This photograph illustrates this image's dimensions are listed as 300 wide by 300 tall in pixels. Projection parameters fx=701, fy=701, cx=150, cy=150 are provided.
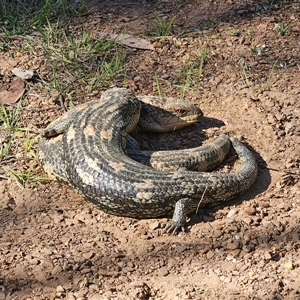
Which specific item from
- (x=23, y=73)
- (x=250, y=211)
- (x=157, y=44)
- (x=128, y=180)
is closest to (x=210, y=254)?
(x=250, y=211)

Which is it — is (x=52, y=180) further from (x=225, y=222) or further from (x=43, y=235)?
(x=225, y=222)

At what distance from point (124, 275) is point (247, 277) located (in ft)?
3.25

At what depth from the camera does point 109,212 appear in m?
6.32

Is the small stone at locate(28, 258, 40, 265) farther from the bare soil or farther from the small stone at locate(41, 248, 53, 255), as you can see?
the small stone at locate(41, 248, 53, 255)

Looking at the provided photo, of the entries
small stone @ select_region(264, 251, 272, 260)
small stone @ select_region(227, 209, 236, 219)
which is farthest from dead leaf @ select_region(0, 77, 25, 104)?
small stone @ select_region(264, 251, 272, 260)

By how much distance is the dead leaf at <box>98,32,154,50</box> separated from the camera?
336 inches

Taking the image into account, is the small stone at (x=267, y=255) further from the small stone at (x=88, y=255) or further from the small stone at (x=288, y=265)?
the small stone at (x=88, y=255)

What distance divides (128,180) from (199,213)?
744mm

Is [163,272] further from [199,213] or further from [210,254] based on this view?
[199,213]

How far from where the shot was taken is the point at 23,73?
8.01 metres

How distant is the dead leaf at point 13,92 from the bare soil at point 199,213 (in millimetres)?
106

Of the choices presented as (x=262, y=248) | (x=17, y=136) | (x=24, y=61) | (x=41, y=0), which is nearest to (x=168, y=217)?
(x=262, y=248)

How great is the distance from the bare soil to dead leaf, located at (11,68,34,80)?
0.10 metres

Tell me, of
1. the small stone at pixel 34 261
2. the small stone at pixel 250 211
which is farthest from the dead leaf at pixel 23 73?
the small stone at pixel 250 211
